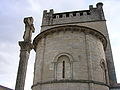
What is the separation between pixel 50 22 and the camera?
72.3 ft

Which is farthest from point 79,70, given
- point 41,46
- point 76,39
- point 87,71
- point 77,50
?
point 41,46

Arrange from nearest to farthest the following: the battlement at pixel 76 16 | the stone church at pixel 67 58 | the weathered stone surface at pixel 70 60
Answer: the stone church at pixel 67 58
the weathered stone surface at pixel 70 60
the battlement at pixel 76 16

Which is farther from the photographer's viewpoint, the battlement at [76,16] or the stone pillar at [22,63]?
the battlement at [76,16]

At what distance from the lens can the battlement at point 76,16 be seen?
69.0 feet

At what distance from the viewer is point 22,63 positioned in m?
8.69

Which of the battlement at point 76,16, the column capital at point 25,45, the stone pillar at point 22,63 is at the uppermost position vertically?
the battlement at point 76,16

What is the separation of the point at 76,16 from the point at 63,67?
1195 centimetres

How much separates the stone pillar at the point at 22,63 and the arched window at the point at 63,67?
318 centimetres

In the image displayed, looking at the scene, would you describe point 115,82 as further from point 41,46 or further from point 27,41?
point 27,41

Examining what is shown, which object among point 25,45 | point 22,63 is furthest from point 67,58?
point 22,63

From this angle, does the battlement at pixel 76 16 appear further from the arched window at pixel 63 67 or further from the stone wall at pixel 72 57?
the arched window at pixel 63 67

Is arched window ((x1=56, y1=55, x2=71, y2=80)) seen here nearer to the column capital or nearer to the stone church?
the stone church

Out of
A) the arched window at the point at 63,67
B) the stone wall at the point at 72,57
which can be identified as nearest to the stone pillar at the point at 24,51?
the stone wall at the point at 72,57

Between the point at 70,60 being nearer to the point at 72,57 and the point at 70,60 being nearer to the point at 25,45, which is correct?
the point at 72,57
